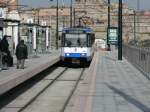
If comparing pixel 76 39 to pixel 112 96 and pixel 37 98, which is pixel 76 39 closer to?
pixel 37 98

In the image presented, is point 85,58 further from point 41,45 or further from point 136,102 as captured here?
point 136,102

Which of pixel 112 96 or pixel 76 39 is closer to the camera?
pixel 112 96

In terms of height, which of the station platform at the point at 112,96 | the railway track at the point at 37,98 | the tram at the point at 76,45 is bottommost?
the railway track at the point at 37,98

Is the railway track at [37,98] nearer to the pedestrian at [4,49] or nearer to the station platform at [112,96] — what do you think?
the station platform at [112,96]

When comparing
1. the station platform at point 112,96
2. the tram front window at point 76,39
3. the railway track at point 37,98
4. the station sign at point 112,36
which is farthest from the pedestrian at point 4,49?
the station sign at point 112,36

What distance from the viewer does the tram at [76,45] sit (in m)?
39.8

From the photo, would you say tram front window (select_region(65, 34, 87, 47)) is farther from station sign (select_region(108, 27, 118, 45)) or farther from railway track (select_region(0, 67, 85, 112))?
railway track (select_region(0, 67, 85, 112))

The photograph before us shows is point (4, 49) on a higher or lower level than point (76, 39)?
lower

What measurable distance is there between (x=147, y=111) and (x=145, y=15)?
3852 inches

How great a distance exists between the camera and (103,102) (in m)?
16.4

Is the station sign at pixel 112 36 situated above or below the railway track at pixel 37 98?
above

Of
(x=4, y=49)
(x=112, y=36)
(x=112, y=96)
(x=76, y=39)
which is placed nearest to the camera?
(x=112, y=96)

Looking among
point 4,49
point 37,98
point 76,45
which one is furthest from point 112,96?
point 76,45

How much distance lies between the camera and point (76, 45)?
132 ft
